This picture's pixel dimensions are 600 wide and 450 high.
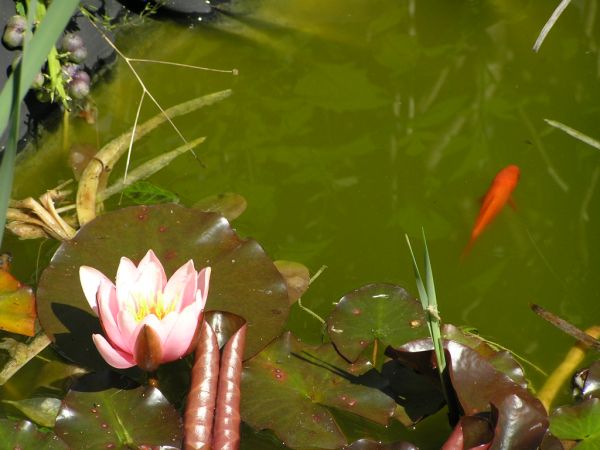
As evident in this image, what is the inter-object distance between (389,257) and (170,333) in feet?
2.52

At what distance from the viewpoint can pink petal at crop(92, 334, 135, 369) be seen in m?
1.26

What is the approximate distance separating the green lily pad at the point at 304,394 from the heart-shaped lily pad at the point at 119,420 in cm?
13

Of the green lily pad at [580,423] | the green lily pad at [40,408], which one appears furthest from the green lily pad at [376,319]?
the green lily pad at [40,408]

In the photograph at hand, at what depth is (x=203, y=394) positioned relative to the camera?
126 cm

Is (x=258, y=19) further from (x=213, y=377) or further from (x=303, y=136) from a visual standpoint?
(x=213, y=377)

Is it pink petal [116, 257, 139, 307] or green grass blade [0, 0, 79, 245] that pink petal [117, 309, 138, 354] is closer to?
pink petal [116, 257, 139, 307]

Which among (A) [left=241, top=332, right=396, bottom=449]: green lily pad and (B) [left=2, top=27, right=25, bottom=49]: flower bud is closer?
(A) [left=241, top=332, right=396, bottom=449]: green lily pad

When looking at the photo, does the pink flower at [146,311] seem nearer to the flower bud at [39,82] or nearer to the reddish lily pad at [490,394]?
the reddish lily pad at [490,394]

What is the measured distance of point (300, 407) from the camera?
4.56 feet

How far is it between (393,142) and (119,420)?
118 centimetres

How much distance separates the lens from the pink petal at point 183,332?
1266 millimetres

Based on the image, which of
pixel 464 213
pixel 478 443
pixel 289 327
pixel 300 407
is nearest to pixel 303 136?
pixel 464 213

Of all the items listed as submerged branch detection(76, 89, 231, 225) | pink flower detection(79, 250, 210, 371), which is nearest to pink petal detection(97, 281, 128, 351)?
pink flower detection(79, 250, 210, 371)

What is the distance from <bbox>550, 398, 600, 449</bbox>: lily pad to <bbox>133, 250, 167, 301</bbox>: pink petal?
0.71 m
